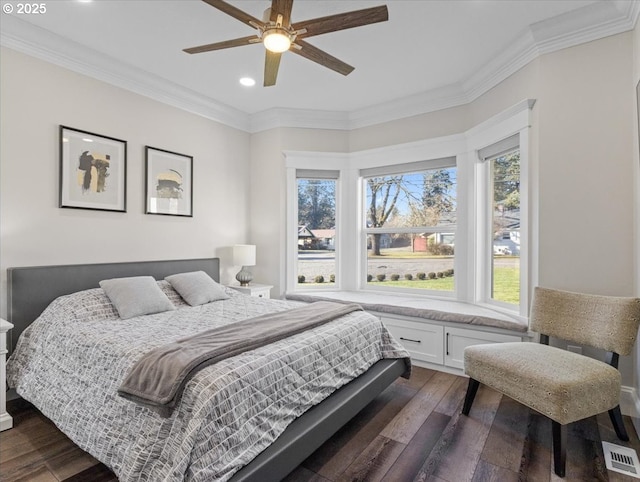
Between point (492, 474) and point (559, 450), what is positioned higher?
point (559, 450)

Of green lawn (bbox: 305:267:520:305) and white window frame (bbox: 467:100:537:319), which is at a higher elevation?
white window frame (bbox: 467:100:537:319)

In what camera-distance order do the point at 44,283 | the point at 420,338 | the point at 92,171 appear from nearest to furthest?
the point at 44,283
the point at 92,171
the point at 420,338

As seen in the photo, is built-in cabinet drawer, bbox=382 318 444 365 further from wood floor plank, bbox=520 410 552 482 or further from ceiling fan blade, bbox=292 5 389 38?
ceiling fan blade, bbox=292 5 389 38

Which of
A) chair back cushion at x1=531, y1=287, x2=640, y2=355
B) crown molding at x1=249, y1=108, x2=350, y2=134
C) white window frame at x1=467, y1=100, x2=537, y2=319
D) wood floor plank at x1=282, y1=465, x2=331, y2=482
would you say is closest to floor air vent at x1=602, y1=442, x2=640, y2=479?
chair back cushion at x1=531, y1=287, x2=640, y2=355

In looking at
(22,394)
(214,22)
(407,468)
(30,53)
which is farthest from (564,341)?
(30,53)

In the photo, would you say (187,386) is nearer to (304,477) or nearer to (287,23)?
(304,477)

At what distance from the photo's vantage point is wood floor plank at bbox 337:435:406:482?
184 centimetres

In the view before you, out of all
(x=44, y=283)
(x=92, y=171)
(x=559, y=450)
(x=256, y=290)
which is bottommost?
(x=559, y=450)

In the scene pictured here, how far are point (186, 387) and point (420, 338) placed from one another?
245 centimetres

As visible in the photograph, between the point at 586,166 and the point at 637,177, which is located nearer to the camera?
the point at 637,177

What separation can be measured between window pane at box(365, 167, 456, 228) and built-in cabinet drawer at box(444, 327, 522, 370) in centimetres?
131

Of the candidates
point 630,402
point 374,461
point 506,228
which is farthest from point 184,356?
point 506,228

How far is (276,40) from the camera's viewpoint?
6.70ft

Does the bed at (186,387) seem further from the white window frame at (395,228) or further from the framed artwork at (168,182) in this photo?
the white window frame at (395,228)
